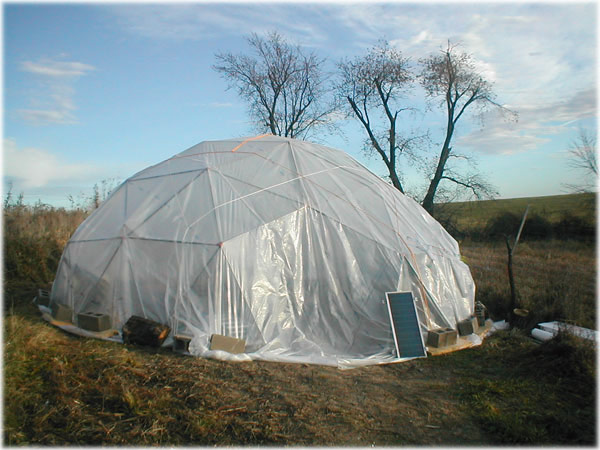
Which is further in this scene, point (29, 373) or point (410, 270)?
point (410, 270)

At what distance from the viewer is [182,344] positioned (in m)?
5.57

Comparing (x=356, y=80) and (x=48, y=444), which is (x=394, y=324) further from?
(x=356, y=80)

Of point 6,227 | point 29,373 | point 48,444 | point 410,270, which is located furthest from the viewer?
point 6,227

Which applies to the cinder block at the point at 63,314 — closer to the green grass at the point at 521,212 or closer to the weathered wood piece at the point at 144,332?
the weathered wood piece at the point at 144,332

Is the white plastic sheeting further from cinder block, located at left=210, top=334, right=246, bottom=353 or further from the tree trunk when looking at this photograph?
the tree trunk

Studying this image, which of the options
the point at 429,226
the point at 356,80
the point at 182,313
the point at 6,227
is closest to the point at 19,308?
the point at 182,313

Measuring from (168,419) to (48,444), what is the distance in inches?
34.7

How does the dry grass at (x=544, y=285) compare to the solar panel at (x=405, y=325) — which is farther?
the dry grass at (x=544, y=285)

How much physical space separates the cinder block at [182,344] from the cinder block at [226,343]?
30 centimetres

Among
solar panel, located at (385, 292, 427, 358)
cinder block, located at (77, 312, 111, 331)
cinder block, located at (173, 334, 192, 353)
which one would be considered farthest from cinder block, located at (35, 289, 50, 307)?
solar panel, located at (385, 292, 427, 358)

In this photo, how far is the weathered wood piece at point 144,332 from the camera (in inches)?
223

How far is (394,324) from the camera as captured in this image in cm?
604

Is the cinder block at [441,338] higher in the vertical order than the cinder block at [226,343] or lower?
lower

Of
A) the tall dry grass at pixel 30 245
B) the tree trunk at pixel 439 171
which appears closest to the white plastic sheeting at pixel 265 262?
the tall dry grass at pixel 30 245
